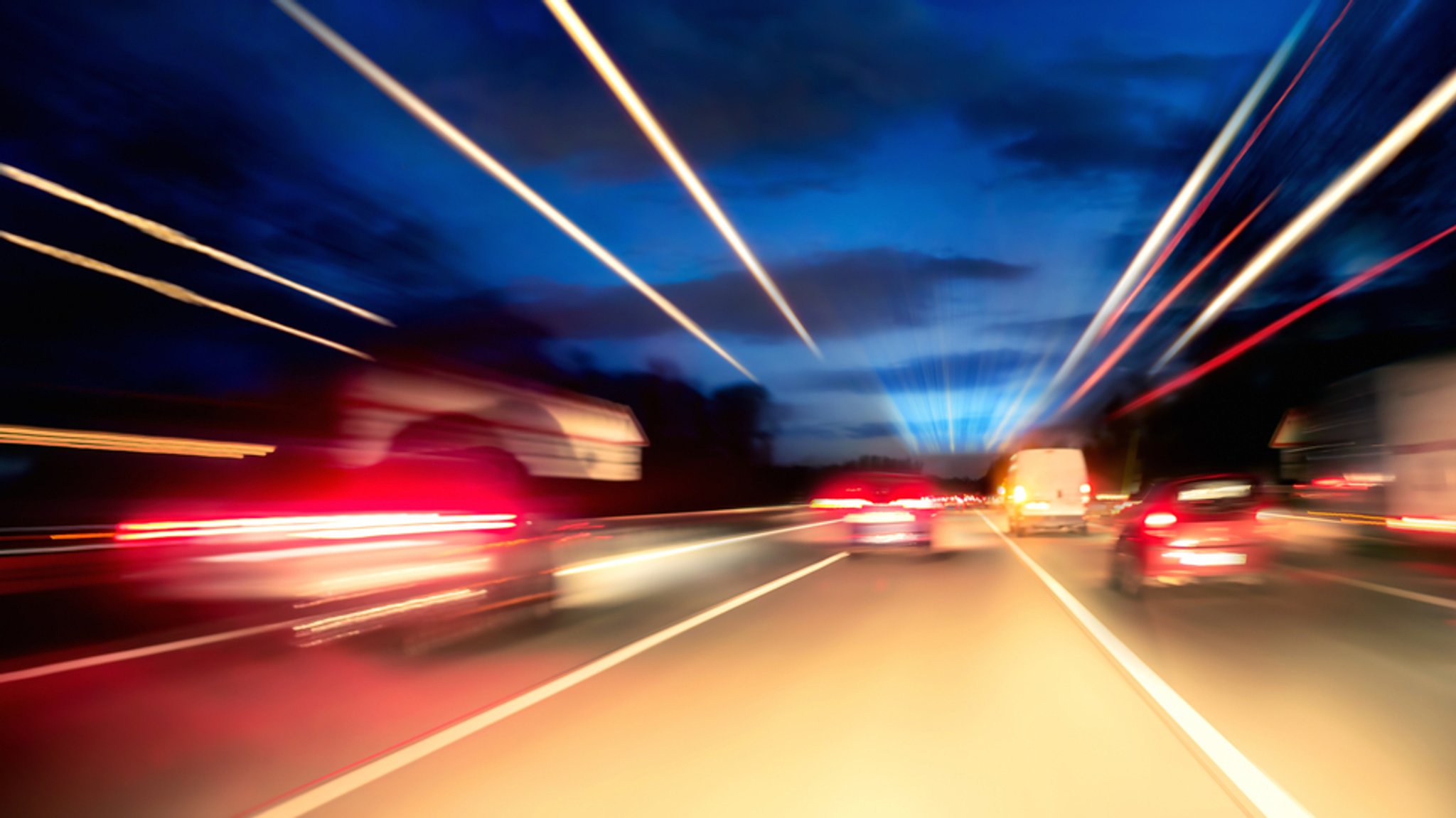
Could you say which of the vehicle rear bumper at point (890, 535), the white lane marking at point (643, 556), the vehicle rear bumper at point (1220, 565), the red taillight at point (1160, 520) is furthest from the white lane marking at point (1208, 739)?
the vehicle rear bumper at point (890, 535)

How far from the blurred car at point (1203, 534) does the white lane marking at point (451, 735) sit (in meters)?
6.17

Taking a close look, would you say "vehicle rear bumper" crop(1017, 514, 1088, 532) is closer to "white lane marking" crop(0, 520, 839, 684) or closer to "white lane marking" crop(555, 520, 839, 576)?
"white lane marking" crop(555, 520, 839, 576)

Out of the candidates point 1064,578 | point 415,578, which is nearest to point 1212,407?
point 1064,578

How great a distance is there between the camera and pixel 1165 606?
44.4ft

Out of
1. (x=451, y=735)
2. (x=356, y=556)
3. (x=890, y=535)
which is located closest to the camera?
(x=451, y=735)

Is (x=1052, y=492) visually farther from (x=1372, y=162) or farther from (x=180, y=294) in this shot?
(x=180, y=294)

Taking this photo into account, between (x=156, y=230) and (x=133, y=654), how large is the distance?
893cm

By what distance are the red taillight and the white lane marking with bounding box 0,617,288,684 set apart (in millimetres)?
10776

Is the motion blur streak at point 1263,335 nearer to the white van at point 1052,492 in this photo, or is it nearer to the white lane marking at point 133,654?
the white van at point 1052,492

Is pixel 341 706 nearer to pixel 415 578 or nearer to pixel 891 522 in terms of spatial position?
pixel 415 578

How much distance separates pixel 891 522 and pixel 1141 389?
6711 centimetres

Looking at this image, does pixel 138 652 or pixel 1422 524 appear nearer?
pixel 138 652

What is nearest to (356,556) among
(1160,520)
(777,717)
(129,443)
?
(129,443)

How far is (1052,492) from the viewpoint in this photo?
34188 millimetres
